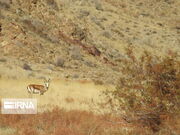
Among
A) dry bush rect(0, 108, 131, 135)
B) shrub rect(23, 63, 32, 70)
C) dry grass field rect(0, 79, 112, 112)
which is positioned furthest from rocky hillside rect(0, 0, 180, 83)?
dry bush rect(0, 108, 131, 135)

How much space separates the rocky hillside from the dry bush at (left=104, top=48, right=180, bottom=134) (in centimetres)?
1638

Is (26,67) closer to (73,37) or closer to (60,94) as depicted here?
(60,94)

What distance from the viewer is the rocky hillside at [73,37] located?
32.1m

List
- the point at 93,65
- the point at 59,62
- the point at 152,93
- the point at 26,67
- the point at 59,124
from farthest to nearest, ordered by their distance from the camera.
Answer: the point at 93,65
the point at 59,62
the point at 26,67
the point at 59,124
the point at 152,93

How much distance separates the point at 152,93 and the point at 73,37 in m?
33.8

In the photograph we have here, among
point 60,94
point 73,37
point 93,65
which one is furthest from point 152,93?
point 73,37

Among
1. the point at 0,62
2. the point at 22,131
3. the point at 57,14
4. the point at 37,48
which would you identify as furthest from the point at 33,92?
the point at 57,14

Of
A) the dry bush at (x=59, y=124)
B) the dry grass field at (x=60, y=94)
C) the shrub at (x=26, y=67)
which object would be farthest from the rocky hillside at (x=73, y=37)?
the dry bush at (x=59, y=124)

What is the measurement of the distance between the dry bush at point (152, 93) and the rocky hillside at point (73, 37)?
645 inches

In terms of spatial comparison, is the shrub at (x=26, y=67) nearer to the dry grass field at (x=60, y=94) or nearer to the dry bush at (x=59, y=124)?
the dry grass field at (x=60, y=94)

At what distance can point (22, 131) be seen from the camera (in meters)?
9.22

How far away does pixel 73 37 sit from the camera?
42.3m

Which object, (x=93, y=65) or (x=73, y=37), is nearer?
(x=93, y=65)

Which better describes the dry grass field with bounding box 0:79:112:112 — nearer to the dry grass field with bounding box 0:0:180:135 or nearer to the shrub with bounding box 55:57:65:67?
the dry grass field with bounding box 0:0:180:135
